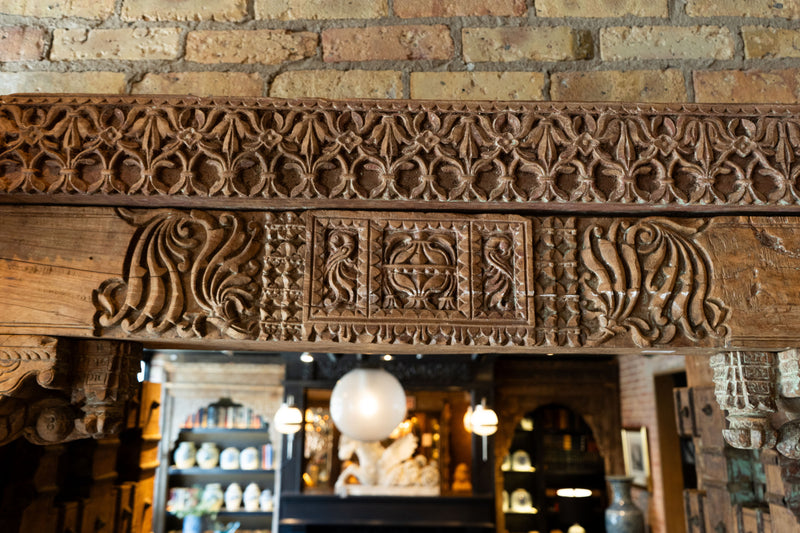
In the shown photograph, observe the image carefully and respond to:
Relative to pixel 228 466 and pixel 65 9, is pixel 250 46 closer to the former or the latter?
pixel 65 9

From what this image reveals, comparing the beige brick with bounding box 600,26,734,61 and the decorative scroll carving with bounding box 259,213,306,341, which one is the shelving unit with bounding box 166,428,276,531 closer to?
the decorative scroll carving with bounding box 259,213,306,341

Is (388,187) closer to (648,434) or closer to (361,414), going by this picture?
(361,414)

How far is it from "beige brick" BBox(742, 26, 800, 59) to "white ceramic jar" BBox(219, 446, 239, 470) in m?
5.34

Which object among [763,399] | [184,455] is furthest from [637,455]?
[763,399]

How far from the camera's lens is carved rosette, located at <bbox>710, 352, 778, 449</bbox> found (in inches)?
46.8

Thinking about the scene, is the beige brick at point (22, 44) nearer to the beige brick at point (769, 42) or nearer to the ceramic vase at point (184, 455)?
the beige brick at point (769, 42)

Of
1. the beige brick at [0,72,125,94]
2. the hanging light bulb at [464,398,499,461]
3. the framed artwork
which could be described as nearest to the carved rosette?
the beige brick at [0,72,125,94]

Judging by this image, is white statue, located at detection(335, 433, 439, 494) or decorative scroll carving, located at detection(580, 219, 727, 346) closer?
decorative scroll carving, located at detection(580, 219, 727, 346)

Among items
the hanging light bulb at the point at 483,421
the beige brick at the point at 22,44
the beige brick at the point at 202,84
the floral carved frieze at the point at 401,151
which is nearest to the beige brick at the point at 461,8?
the floral carved frieze at the point at 401,151

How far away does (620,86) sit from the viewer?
136 centimetres

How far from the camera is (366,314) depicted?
121cm

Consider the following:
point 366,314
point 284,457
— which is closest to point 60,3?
point 366,314

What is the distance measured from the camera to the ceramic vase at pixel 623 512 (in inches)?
169

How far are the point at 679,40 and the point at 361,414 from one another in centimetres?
239
